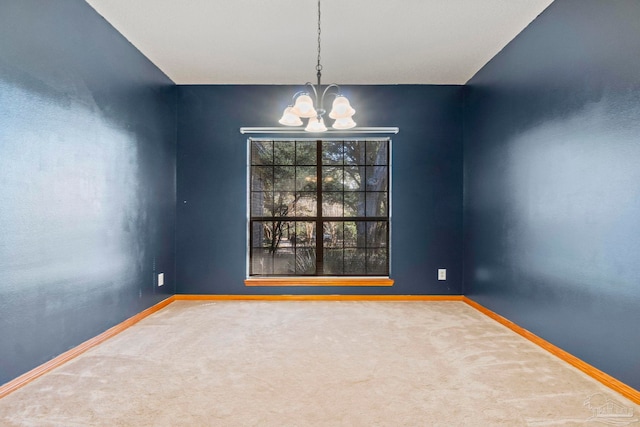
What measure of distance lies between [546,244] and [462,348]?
3.38ft

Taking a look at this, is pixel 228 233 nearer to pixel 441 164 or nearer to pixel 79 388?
pixel 79 388

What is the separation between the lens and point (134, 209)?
2.99 metres

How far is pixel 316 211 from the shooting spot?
395 centimetres

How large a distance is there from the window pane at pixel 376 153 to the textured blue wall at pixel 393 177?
13.2 inches

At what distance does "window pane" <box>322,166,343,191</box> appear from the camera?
3980 mm

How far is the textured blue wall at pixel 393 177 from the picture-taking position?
12.5 feet

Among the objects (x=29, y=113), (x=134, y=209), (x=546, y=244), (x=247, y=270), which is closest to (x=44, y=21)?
(x=29, y=113)

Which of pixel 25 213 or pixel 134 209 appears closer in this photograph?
pixel 25 213

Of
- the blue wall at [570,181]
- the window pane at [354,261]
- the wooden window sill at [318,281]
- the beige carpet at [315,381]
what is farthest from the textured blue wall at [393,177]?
the beige carpet at [315,381]

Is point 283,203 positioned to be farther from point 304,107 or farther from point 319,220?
point 304,107

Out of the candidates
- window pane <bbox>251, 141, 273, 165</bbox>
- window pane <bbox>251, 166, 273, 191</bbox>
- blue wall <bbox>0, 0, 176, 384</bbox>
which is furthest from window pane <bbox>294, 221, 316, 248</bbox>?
blue wall <bbox>0, 0, 176, 384</bbox>

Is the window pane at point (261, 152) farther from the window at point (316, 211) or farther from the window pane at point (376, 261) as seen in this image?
the window pane at point (376, 261)

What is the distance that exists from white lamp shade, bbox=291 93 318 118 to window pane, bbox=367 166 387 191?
6.66 ft

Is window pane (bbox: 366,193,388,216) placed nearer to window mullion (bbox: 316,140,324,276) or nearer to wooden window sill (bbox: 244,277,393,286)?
window mullion (bbox: 316,140,324,276)
